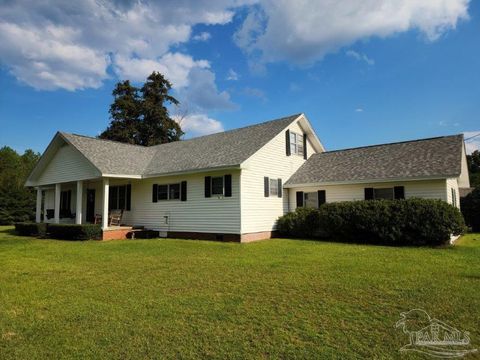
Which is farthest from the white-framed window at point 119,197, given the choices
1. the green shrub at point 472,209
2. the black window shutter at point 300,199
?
the green shrub at point 472,209

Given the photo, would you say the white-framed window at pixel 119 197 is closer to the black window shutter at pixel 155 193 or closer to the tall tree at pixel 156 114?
the black window shutter at pixel 155 193

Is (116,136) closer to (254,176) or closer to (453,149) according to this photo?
(254,176)

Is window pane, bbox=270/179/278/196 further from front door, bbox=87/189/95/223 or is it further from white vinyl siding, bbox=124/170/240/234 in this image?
front door, bbox=87/189/95/223

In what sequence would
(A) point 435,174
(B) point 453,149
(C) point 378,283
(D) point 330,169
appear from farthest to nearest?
(D) point 330,169 → (B) point 453,149 → (A) point 435,174 → (C) point 378,283

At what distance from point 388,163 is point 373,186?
1581mm

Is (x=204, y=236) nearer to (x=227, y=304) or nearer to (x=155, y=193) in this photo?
(x=155, y=193)

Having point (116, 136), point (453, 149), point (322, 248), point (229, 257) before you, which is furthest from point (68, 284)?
point (116, 136)

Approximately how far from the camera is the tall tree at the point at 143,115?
3872 centimetres

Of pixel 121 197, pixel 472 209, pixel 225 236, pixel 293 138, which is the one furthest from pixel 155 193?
pixel 472 209

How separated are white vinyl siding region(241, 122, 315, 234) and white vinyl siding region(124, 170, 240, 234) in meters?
0.53

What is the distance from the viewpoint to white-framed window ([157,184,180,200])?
1688cm

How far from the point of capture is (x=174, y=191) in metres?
17.0

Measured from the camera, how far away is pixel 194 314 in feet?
16.2

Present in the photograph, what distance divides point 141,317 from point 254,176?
10.9 m
